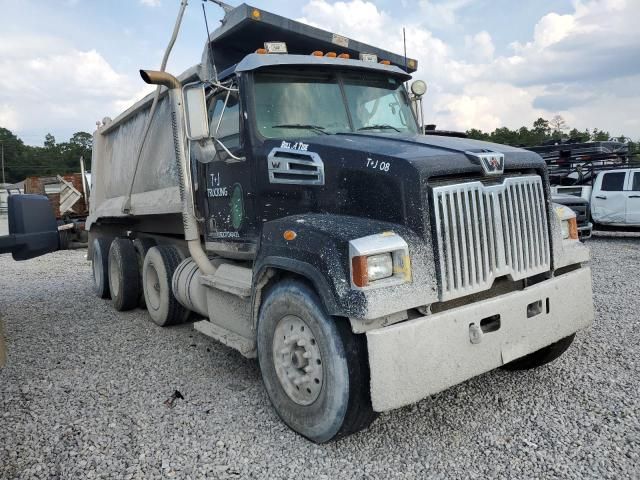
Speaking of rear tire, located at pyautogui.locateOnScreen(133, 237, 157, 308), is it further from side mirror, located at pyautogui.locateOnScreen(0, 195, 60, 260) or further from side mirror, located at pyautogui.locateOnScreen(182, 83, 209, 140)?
side mirror, located at pyautogui.locateOnScreen(182, 83, 209, 140)

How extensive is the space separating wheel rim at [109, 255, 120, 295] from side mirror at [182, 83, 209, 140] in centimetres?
383

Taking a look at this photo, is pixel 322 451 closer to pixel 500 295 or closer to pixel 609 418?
pixel 500 295

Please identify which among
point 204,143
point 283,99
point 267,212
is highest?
point 283,99

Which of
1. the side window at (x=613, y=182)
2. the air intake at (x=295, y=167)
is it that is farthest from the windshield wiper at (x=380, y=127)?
the side window at (x=613, y=182)

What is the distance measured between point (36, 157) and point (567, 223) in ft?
278

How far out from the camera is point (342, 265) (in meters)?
3.04

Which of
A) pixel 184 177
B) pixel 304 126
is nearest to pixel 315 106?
pixel 304 126

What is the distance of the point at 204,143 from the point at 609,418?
3.61m

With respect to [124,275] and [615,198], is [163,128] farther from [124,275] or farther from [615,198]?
[615,198]

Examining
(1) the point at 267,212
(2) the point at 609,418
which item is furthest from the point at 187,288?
(2) the point at 609,418

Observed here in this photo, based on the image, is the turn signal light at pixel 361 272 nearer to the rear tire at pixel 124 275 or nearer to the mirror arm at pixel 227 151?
the mirror arm at pixel 227 151

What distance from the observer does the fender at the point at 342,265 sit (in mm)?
2941

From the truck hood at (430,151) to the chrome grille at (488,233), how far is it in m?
0.12

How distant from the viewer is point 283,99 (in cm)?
429
